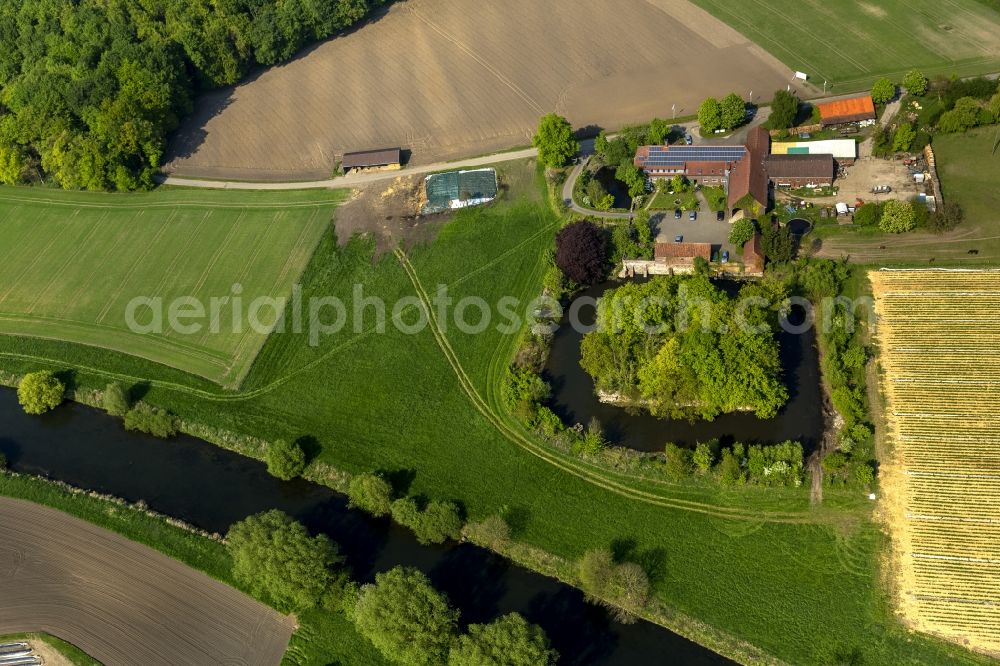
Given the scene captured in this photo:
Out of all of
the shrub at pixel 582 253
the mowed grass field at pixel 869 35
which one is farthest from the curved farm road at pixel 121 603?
the mowed grass field at pixel 869 35

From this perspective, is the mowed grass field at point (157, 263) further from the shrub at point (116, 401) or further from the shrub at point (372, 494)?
the shrub at point (372, 494)

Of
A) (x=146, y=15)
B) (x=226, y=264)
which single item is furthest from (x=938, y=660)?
(x=146, y=15)

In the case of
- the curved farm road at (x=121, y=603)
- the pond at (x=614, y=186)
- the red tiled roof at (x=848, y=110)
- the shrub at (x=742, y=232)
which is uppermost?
the red tiled roof at (x=848, y=110)

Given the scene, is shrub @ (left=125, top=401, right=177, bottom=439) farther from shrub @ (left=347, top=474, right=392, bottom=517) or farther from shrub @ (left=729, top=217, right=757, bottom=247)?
shrub @ (left=729, top=217, right=757, bottom=247)

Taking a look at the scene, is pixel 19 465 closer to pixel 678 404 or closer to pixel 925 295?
pixel 678 404

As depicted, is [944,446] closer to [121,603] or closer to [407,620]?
[407,620]

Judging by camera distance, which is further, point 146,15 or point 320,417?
point 146,15
